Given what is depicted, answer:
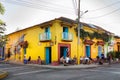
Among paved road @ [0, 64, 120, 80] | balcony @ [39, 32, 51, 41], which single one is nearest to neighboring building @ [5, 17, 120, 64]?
balcony @ [39, 32, 51, 41]

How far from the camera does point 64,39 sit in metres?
27.6

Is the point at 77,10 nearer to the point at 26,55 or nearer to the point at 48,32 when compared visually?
the point at 48,32

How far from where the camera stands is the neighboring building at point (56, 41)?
90.5 ft

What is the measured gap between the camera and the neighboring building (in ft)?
90.5

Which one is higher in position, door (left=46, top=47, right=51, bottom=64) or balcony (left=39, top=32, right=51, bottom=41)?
balcony (left=39, top=32, right=51, bottom=41)

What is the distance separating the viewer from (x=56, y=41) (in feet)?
89.3

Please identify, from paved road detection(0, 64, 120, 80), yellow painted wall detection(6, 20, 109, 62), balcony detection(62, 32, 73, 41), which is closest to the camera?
paved road detection(0, 64, 120, 80)

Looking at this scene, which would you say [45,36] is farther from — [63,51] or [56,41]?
[63,51]

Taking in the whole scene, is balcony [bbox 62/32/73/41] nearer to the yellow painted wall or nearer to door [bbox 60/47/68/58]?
the yellow painted wall

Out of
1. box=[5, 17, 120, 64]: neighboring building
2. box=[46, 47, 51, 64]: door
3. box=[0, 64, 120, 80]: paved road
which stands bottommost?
box=[0, 64, 120, 80]: paved road

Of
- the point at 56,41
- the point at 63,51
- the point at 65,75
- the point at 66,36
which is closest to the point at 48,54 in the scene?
the point at 63,51

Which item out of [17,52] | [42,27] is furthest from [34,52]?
[17,52]

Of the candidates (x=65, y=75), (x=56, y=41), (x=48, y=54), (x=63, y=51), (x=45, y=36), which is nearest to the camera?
(x=65, y=75)

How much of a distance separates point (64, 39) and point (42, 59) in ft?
14.0
